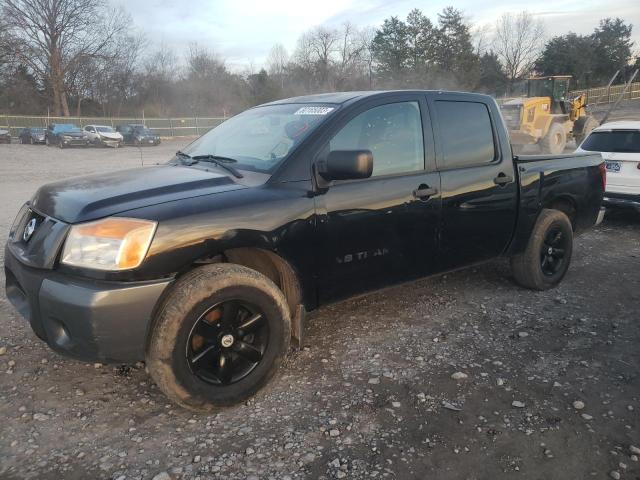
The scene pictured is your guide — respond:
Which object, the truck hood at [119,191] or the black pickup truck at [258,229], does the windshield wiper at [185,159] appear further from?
the truck hood at [119,191]

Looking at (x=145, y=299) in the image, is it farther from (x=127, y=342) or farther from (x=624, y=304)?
(x=624, y=304)

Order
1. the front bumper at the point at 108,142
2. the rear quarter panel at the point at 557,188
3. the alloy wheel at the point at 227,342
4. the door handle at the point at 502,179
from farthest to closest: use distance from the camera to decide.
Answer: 1. the front bumper at the point at 108,142
2. the rear quarter panel at the point at 557,188
3. the door handle at the point at 502,179
4. the alloy wheel at the point at 227,342

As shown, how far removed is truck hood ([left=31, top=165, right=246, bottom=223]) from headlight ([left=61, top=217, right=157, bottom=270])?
0.08 metres

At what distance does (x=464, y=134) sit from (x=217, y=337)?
2.43 metres

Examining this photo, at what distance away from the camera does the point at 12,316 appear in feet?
13.3

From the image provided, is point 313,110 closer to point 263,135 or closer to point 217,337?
point 263,135

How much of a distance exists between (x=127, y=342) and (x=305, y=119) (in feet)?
5.86

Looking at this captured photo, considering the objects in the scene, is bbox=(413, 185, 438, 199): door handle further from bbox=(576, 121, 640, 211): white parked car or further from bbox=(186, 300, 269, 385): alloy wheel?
bbox=(576, 121, 640, 211): white parked car

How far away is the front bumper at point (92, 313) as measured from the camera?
A: 2.40 metres

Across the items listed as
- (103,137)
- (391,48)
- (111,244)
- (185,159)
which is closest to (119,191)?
(111,244)

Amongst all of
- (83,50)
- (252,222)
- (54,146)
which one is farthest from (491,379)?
(83,50)

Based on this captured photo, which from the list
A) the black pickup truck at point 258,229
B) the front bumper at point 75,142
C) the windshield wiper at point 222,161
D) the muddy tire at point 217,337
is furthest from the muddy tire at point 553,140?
the front bumper at point 75,142

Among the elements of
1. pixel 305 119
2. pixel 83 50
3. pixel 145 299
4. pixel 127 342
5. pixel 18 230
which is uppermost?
pixel 83 50

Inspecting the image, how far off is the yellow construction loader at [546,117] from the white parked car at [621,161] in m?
7.98
